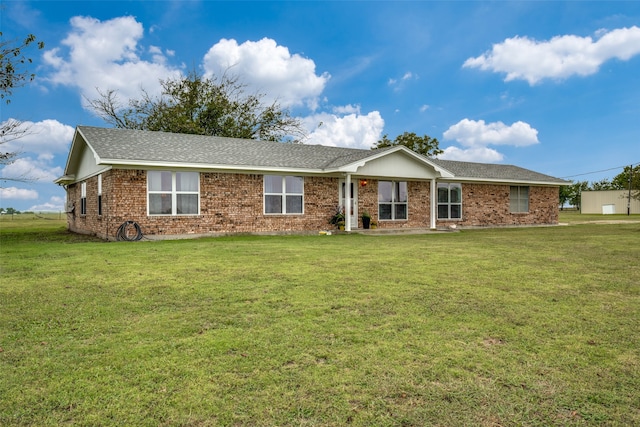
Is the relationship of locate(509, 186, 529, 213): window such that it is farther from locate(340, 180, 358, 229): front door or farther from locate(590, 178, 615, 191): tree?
locate(590, 178, 615, 191): tree

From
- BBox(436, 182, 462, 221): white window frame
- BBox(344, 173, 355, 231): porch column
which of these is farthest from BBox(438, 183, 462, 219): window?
BBox(344, 173, 355, 231): porch column

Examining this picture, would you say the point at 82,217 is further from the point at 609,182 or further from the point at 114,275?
the point at 609,182

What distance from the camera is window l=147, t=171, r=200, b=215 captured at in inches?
565

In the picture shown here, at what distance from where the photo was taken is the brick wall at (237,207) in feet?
46.0

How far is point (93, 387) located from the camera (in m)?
2.79

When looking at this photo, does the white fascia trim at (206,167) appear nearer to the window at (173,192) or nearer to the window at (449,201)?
the window at (173,192)

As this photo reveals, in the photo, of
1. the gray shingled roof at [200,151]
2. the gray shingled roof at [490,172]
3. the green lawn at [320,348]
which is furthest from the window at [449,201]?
the green lawn at [320,348]


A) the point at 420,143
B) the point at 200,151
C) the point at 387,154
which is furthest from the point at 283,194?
the point at 420,143

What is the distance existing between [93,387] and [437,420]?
91.4 inches

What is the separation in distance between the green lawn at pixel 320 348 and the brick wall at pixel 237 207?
7335 mm

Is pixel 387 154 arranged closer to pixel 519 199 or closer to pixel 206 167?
pixel 206 167

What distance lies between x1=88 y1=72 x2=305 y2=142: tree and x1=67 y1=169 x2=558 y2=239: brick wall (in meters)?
10.7

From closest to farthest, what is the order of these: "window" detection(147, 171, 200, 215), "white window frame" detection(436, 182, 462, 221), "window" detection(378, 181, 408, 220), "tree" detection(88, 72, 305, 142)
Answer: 1. "window" detection(147, 171, 200, 215)
2. "window" detection(378, 181, 408, 220)
3. "white window frame" detection(436, 182, 462, 221)
4. "tree" detection(88, 72, 305, 142)

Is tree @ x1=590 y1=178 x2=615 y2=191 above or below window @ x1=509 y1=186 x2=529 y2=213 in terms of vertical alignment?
above
